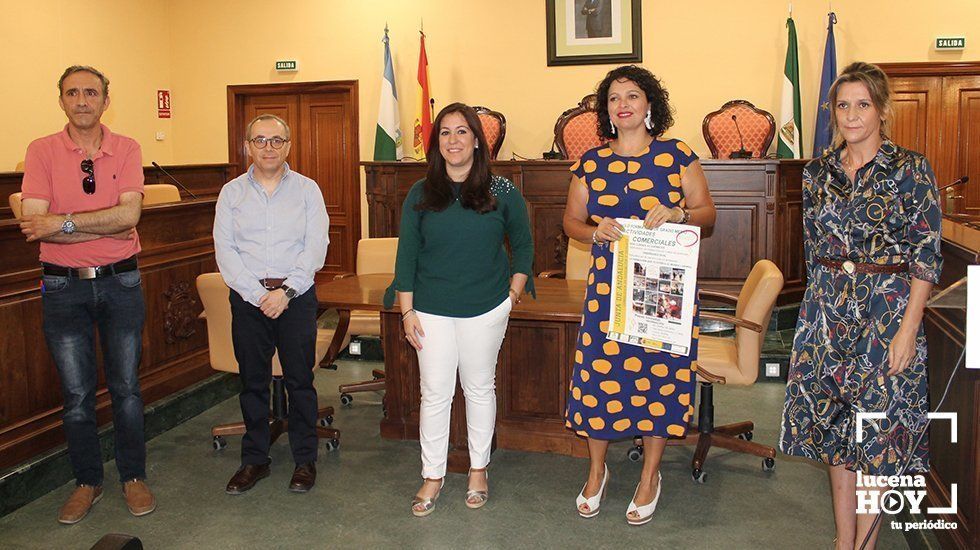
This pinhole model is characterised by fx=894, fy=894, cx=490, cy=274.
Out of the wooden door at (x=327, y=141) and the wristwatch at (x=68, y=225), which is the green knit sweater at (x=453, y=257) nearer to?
the wristwatch at (x=68, y=225)

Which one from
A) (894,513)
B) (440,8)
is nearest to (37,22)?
(440,8)

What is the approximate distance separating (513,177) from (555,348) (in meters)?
3.14

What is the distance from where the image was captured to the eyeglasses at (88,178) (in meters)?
3.37

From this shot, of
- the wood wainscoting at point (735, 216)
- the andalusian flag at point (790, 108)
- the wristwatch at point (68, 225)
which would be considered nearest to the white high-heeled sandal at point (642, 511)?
the wristwatch at point (68, 225)

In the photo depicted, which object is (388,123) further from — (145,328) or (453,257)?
(453,257)

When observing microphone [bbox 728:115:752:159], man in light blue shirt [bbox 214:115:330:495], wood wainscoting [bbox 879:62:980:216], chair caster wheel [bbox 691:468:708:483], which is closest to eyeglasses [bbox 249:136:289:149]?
man in light blue shirt [bbox 214:115:330:495]

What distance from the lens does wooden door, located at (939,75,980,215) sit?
8.23 m

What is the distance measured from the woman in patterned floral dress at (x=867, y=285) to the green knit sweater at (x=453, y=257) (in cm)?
112

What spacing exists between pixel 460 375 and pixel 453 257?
19.0 inches

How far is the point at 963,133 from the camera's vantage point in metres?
8.31

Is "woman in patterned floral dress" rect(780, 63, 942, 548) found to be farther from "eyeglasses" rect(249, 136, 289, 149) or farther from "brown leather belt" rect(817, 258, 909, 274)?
"eyeglasses" rect(249, 136, 289, 149)

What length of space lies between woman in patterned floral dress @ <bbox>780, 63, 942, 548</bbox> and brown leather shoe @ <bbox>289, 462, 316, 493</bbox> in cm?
206

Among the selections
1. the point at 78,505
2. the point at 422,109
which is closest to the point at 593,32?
the point at 422,109

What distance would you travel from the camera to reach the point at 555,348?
4.15m
